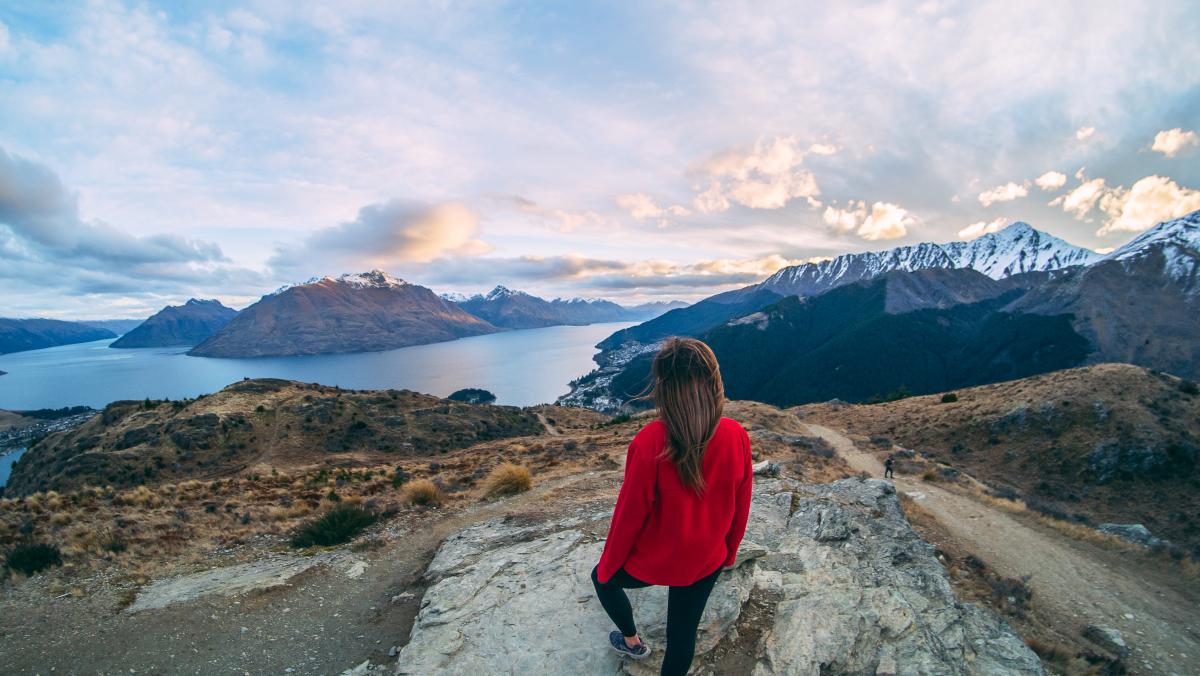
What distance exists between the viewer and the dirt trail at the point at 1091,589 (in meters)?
6.54

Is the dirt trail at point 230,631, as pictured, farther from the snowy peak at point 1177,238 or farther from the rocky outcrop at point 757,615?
the snowy peak at point 1177,238

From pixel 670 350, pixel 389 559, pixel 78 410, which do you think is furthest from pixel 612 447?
pixel 78 410

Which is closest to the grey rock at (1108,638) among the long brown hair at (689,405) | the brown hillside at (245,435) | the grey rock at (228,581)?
the long brown hair at (689,405)

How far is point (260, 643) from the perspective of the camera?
388 cm

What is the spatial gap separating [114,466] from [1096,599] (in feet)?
173

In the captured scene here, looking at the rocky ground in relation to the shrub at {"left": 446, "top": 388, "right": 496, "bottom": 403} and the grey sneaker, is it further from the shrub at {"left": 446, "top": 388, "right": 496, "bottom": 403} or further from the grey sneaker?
the shrub at {"left": 446, "top": 388, "right": 496, "bottom": 403}

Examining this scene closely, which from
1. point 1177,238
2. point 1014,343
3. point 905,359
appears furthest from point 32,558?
point 1177,238

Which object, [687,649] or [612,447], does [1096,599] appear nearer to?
[687,649]

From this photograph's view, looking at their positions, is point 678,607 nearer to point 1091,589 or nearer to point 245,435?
point 1091,589

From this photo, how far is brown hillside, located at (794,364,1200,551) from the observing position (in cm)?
2416

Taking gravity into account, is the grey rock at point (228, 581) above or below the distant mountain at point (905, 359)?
above

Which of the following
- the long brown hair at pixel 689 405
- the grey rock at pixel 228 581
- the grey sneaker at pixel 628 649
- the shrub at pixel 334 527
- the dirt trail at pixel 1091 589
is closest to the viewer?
the long brown hair at pixel 689 405

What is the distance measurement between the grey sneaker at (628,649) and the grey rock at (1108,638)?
943 cm

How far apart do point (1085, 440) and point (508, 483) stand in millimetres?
46913
